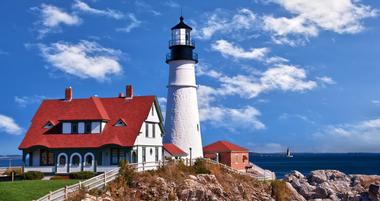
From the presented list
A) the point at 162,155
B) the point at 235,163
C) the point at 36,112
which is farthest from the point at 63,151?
the point at 235,163

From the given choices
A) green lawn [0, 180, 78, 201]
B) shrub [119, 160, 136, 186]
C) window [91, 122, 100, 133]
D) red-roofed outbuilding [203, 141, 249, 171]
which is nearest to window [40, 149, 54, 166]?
window [91, 122, 100, 133]

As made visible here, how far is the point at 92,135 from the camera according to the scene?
45.6m

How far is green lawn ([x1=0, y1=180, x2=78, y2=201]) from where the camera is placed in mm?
32094

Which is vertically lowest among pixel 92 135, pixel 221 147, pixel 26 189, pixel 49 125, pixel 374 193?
pixel 374 193

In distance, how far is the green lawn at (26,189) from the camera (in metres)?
32.1

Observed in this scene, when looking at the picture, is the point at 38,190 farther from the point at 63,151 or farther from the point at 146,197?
the point at 63,151

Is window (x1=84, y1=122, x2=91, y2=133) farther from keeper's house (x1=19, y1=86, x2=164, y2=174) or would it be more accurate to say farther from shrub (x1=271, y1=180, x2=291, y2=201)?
shrub (x1=271, y1=180, x2=291, y2=201)

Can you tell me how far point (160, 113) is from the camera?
163 feet

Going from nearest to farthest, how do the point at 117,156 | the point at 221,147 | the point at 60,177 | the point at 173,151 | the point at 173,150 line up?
the point at 60,177 < the point at 117,156 < the point at 173,151 < the point at 173,150 < the point at 221,147

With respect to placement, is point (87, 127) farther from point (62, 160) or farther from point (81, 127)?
point (62, 160)

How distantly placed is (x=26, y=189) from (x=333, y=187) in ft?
106

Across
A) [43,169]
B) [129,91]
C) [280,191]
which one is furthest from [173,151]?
[43,169]

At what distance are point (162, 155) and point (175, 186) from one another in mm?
10465

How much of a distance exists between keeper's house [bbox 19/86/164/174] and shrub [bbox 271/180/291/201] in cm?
1092
